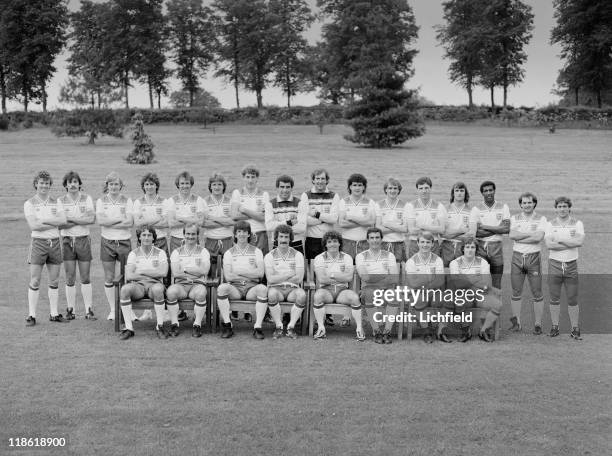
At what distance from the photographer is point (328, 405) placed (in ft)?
22.4

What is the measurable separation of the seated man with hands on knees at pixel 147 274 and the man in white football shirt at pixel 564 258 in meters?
4.60

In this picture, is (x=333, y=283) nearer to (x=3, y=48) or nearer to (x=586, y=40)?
(x=586, y=40)

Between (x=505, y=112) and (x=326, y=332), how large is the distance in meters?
49.2

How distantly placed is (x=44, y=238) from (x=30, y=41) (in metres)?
59.9

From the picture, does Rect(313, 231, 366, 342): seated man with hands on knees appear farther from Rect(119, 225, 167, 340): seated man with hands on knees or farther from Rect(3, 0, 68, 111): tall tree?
Rect(3, 0, 68, 111): tall tree

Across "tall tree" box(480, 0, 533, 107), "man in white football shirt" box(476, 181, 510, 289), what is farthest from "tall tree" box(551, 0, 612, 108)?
"man in white football shirt" box(476, 181, 510, 289)

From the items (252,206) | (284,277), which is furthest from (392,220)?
(252,206)

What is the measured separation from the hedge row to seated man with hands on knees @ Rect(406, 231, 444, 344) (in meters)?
44.1

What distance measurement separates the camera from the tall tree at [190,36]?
70125mm

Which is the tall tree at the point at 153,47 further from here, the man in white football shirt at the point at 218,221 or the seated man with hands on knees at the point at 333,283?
the seated man with hands on knees at the point at 333,283

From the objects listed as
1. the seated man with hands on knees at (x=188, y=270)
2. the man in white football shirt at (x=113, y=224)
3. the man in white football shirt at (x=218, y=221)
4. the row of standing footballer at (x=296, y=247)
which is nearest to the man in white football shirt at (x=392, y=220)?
the row of standing footballer at (x=296, y=247)

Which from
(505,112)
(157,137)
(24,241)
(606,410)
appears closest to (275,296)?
(606,410)

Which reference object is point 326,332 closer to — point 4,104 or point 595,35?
point 595,35

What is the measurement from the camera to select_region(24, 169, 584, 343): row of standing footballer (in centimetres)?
920
